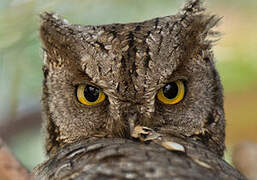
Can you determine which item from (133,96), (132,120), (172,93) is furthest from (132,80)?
(172,93)

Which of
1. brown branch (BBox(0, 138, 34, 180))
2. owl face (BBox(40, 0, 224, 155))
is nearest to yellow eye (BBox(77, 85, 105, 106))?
owl face (BBox(40, 0, 224, 155))

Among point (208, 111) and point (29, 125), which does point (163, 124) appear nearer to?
point (208, 111)

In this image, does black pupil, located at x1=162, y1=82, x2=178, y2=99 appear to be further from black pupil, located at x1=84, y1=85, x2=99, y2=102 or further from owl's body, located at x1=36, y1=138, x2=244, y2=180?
black pupil, located at x1=84, y1=85, x2=99, y2=102

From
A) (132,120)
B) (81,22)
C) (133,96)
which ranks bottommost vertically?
(132,120)

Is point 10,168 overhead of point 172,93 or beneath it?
beneath

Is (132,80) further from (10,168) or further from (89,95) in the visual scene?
(10,168)

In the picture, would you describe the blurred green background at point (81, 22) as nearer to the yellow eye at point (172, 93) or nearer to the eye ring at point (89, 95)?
the eye ring at point (89, 95)
